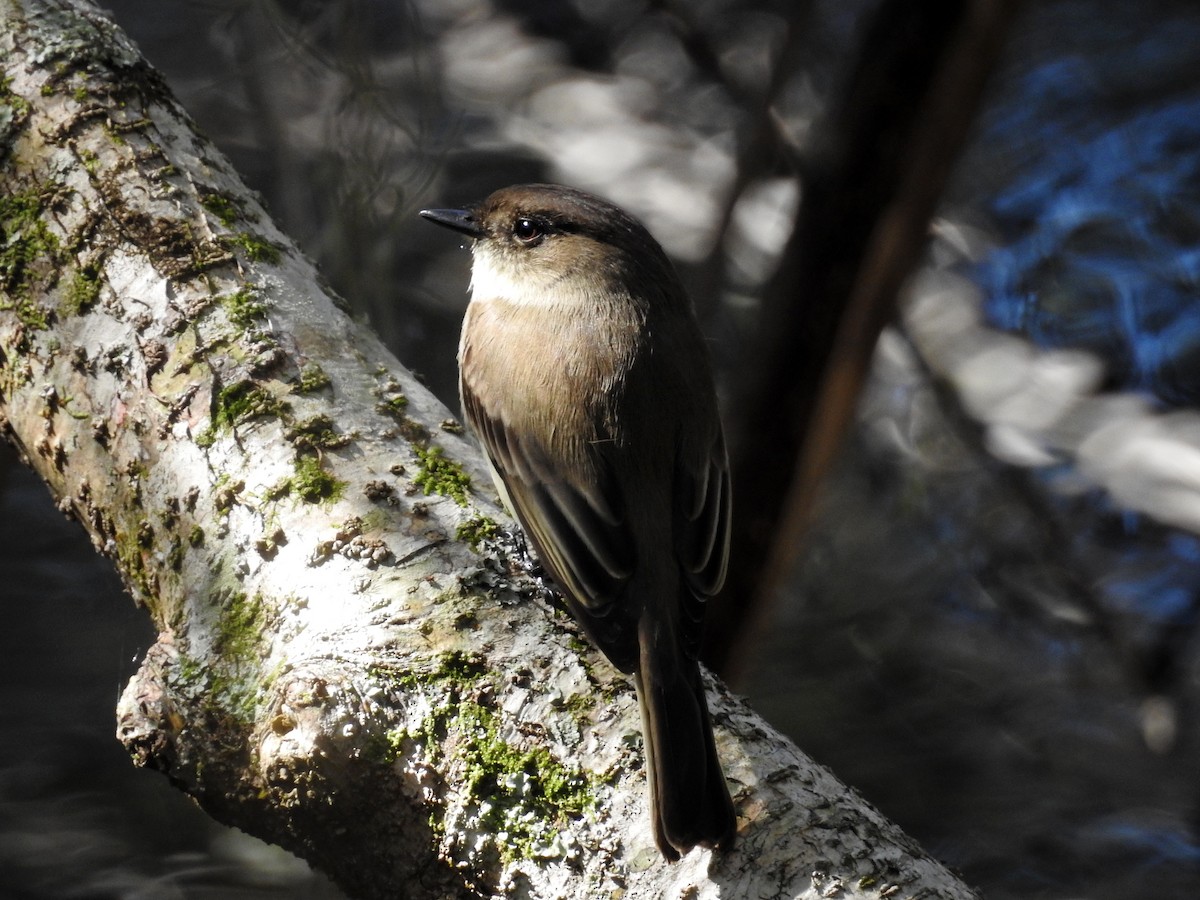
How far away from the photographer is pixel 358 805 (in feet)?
7.60

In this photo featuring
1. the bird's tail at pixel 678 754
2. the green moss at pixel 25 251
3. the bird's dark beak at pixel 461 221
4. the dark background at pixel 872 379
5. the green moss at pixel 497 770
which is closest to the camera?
the bird's tail at pixel 678 754

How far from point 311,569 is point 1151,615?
440 cm

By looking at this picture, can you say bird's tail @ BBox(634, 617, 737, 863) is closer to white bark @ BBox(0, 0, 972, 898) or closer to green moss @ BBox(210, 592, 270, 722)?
white bark @ BBox(0, 0, 972, 898)

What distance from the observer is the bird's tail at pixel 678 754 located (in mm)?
2010

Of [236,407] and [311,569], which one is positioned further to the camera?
[236,407]

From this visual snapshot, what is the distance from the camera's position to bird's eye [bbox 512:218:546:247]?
12.2ft


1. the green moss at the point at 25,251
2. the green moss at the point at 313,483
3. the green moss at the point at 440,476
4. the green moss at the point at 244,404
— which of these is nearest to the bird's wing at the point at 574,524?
the green moss at the point at 440,476

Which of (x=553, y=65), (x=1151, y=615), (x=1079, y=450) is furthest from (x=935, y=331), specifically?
(x=553, y=65)

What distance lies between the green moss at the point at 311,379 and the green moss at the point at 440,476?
10.2 inches

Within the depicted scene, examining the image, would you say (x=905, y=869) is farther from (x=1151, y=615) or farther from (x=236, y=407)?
(x=1151, y=615)

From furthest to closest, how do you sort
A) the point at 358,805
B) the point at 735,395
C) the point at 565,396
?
the point at 735,395
the point at 565,396
the point at 358,805

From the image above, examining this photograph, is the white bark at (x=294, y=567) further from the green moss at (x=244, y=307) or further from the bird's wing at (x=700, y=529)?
the bird's wing at (x=700, y=529)

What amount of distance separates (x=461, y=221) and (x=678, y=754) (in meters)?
2.13

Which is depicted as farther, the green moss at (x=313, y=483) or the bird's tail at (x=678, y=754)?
the green moss at (x=313, y=483)
